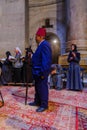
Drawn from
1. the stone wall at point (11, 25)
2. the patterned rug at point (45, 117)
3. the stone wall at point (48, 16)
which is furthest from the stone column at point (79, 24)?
the patterned rug at point (45, 117)

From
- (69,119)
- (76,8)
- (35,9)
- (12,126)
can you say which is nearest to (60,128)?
(69,119)

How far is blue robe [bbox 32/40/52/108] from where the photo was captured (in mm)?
4055

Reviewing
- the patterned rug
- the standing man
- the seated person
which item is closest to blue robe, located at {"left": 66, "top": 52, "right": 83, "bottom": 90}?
the seated person

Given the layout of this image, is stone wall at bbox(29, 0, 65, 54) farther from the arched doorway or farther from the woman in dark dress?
the woman in dark dress

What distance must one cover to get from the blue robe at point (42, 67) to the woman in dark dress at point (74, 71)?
9.73 ft

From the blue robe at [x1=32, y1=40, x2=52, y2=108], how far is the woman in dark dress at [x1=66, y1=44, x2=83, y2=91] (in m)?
2.96

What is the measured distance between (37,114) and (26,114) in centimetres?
21

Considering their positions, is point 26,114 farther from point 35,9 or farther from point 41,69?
point 35,9

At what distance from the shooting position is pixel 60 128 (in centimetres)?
326

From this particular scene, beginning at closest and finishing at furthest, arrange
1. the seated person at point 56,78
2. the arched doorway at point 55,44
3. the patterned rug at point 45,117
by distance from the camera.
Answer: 1. the patterned rug at point 45,117
2. the seated person at point 56,78
3. the arched doorway at point 55,44

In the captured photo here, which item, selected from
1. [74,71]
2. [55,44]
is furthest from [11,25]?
[74,71]

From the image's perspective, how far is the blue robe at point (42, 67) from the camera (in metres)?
4.05

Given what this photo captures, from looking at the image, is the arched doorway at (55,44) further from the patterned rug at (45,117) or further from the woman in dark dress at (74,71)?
the patterned rug at (45,117)

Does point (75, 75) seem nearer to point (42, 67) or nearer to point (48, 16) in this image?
point (42, 67)
